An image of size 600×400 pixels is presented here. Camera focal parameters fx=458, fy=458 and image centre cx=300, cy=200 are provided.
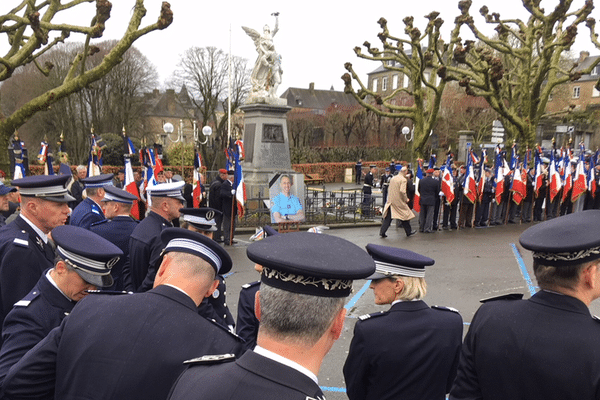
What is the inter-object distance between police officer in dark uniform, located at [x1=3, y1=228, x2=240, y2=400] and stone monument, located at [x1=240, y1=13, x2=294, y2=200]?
1426 cm

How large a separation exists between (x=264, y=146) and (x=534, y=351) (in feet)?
49.2

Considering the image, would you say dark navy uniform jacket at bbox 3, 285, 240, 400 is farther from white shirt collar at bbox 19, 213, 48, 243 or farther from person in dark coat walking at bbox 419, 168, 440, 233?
person in dark coat walking at bbox 419, 168, 440, 233

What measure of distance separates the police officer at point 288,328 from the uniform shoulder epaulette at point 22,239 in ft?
8.15

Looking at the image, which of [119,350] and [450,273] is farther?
[450,273]

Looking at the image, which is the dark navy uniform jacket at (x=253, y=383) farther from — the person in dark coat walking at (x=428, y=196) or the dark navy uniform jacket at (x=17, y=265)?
the person in dark coat walking at (x=428, y=196)

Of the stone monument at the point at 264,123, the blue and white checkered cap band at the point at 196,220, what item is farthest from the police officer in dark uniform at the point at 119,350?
the stone monument at the point at 264,123

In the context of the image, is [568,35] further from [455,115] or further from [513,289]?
[455,115]

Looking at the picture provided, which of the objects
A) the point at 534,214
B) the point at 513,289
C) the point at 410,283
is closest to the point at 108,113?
the point at 534,214

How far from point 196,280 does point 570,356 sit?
5.96ft

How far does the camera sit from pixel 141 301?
210cm

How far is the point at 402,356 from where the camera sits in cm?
272

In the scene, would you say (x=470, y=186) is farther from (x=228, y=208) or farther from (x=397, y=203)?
(x=228, y=208)

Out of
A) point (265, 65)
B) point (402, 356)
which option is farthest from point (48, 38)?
point (402, 356)

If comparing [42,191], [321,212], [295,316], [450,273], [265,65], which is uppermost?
[265,65]
